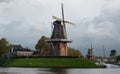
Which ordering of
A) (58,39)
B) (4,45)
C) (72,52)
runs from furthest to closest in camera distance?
1. (72,52)
2. (4,45)
3. (58,39)

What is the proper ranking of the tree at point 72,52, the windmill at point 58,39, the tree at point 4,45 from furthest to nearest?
1. the tree at point 72,52
2. the tree at point 4,45
3. the windmill at point 58,39

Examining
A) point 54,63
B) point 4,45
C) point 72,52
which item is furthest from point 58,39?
point 72,52

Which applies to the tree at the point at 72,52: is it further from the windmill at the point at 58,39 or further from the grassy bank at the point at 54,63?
the grassy bank at the point at 54,63

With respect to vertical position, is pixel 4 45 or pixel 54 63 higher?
pixel 4 45

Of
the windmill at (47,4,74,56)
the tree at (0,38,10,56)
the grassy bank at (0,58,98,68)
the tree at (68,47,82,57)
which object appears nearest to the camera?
the grassy bank at (0,58,98,68)

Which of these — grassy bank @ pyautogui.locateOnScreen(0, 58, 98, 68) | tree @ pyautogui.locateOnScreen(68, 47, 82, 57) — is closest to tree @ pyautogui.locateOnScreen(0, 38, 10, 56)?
grassy bank @ pyautogui.locateOnScreen(0, 58, 98, 68)

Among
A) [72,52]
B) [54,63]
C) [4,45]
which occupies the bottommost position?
[54,63]

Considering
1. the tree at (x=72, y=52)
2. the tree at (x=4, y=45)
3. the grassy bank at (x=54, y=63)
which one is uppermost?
the tree at (x=4, y=45)

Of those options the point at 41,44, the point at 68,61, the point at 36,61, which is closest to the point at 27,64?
the point at 36,61

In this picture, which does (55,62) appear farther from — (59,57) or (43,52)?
(43,52)

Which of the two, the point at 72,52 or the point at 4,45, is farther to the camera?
the point at 72,52

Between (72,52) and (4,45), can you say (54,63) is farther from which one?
(72,52)

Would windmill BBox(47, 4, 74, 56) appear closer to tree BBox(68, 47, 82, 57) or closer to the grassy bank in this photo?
the grassy bank

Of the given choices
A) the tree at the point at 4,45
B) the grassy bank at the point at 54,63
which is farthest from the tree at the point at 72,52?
the grassy bank at the point at 54,63
